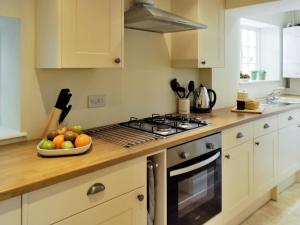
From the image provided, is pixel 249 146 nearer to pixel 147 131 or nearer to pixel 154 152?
pixel 147 131

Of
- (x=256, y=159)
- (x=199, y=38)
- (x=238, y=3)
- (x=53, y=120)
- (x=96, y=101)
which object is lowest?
(x=256, y=159)

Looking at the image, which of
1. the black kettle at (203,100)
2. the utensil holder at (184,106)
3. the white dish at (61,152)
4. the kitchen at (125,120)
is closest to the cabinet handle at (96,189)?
the kitchen at (125,120)

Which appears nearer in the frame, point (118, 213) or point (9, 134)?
point (118, 213)

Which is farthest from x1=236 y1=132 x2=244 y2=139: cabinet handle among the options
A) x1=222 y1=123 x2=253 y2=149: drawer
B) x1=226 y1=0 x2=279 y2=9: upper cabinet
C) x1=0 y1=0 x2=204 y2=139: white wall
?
x1=226 y1=0 x2=279 y2=9: upper cabinet

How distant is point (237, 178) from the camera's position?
2426mm

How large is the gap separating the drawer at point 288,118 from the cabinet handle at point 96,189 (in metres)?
2.27

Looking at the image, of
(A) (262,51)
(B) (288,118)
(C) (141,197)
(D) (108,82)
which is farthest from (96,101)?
(A) (262,51)

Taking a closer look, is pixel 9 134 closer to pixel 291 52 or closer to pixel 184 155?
pixel 184 155

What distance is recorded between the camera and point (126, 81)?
2.32 metres

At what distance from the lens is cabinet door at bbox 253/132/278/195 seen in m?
2.68

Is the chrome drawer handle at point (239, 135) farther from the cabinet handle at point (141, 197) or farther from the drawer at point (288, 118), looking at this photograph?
the cabinet handle at point (141, 197)

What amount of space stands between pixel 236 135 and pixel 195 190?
0.64 m

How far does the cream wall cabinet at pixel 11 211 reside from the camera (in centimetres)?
Result: 104

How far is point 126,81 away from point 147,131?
0.54m
